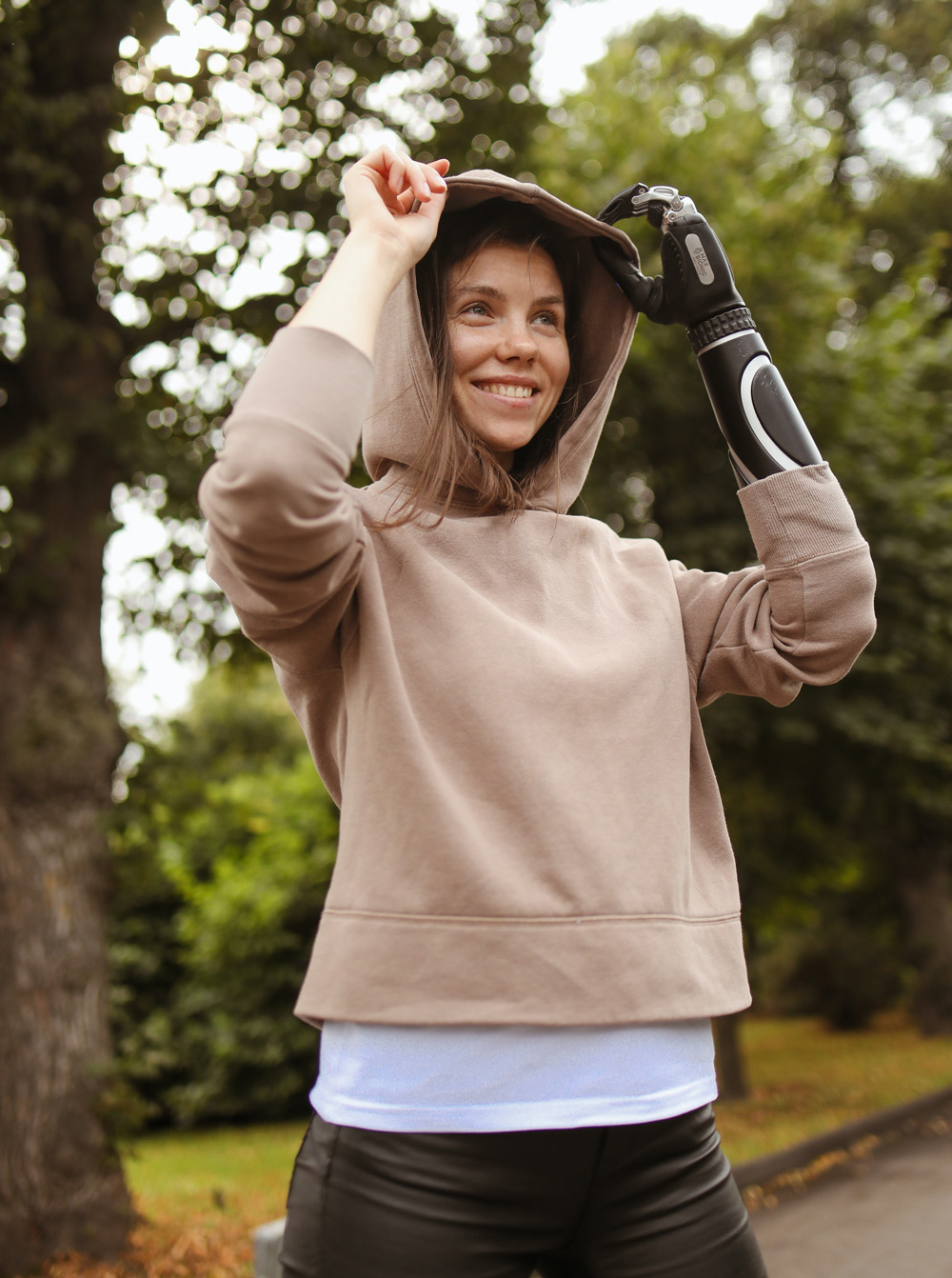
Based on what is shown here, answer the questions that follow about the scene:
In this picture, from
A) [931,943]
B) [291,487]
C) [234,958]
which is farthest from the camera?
[931,943]

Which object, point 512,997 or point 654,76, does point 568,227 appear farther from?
point 654,76

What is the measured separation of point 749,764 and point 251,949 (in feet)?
17.3

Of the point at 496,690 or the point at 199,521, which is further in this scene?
the point at 199,521

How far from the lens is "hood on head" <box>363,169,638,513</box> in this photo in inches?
64.2

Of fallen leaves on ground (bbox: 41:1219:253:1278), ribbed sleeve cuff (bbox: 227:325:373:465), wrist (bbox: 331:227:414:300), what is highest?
wrist (bbox: 331:227:414:300)

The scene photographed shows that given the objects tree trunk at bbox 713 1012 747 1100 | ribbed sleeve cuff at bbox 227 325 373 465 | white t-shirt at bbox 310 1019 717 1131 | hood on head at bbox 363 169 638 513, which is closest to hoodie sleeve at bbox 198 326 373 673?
ribbed sleeve cuff at bbox 227 325 373 465

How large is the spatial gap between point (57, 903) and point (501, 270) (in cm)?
497

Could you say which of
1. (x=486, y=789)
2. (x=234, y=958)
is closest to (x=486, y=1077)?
(x=486, y=789)

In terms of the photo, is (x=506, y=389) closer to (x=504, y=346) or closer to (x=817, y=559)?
(x=504, y=346)

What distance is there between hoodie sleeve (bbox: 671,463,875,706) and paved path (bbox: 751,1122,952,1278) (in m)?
4.94

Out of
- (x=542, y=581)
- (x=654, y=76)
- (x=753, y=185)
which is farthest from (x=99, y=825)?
(x=654, y=76)

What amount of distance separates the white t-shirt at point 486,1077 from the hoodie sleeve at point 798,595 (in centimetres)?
52

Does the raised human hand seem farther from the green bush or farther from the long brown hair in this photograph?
the green bush

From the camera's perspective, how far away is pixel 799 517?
1551 millimetres
